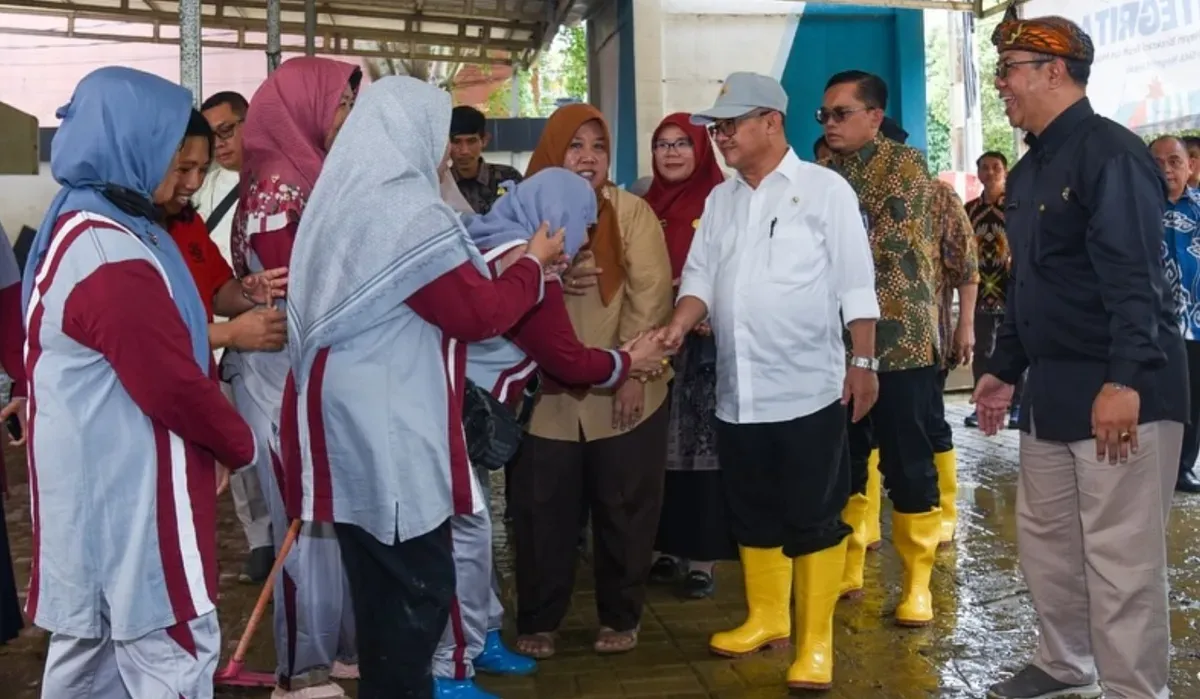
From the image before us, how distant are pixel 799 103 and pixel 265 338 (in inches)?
264

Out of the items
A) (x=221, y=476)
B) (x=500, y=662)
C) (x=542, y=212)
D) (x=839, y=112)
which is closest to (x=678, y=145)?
(x=839, y=112)

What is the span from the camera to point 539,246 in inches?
104

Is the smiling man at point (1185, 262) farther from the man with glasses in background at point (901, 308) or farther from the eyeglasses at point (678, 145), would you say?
the eyeglasses at point (678, 145)

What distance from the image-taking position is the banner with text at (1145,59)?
24.7 feet

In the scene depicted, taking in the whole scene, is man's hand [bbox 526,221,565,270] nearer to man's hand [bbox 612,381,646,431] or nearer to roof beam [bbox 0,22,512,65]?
man's hand [bbox 612,381,646,431]

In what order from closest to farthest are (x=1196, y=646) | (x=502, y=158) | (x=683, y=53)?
(x=1196, y=646) < (x=683, y=53) < (x=502, y=158)

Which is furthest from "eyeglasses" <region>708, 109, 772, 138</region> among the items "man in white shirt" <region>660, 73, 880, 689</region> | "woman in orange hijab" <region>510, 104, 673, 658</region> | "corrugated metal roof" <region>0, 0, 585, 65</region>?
"corrugated metal roof" <region>0, 0, 585, 65</region>

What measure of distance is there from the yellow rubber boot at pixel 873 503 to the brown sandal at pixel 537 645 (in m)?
1.48

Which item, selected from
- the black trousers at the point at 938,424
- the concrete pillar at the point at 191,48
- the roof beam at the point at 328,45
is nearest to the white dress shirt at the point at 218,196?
the roof beam at the point at 328,45

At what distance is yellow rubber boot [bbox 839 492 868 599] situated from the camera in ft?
13.4

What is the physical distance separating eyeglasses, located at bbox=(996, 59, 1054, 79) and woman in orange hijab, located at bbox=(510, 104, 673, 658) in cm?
119

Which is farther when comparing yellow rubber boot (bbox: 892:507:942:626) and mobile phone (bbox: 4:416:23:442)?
yellow rubber boot (bbox: 892:507:942:626)

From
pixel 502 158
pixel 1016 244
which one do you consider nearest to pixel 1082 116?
pixel 1016 244

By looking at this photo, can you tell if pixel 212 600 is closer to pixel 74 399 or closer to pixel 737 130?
pixel 74 399
